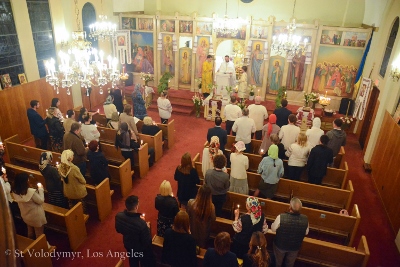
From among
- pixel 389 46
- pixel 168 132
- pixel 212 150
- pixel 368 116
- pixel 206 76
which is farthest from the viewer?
pixel 206 76

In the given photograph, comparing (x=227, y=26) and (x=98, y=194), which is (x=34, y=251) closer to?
(x=98, y=194)

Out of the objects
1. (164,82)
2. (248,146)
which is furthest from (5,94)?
(248,146)

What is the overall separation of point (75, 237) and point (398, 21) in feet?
33.6

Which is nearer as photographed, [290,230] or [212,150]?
[290,230]

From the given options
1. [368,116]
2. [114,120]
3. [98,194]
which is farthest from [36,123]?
[368,116]

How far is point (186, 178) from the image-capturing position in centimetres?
550

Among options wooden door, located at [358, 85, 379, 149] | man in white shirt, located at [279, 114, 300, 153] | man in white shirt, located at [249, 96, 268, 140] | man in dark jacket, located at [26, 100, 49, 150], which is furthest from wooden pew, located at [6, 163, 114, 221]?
wooden door, located at [358, 85, 379, 149]

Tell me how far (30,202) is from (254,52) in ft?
34.6

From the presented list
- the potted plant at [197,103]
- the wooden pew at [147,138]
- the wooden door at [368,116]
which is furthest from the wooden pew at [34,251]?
the wooden door at [368,116]

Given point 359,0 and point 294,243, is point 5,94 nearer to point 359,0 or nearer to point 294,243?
point 294,243

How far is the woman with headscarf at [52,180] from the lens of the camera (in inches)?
217

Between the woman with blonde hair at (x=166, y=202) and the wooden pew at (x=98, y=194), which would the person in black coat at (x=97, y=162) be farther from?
the woman with blonde hair at (x=166, y=202)

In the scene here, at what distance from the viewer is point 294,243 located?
4.39 meters

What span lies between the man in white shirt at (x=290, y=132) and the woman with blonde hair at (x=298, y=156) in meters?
0.37
